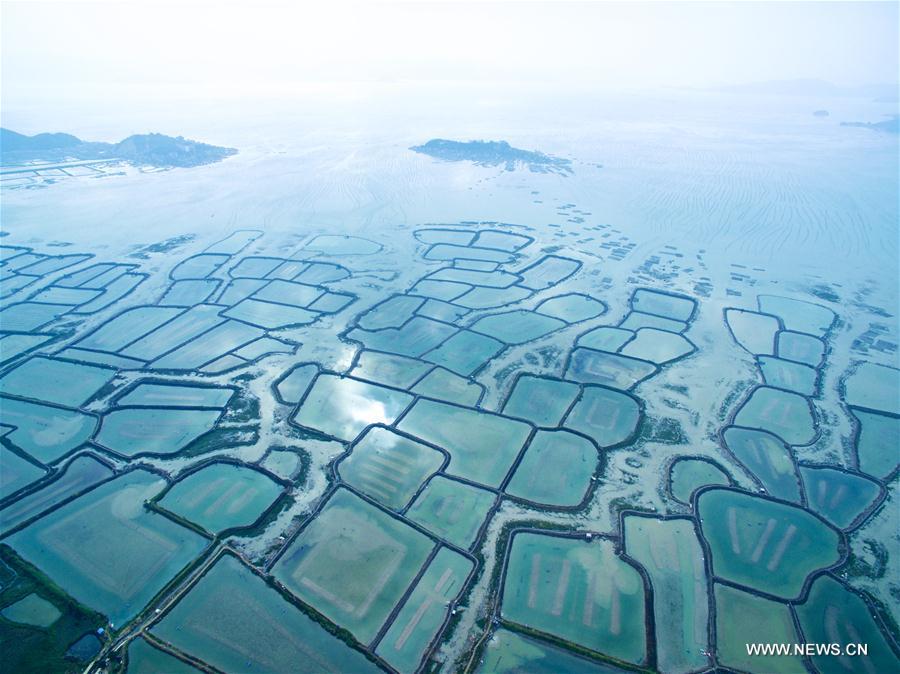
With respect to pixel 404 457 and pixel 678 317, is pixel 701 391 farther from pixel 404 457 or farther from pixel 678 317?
pixel 404 457

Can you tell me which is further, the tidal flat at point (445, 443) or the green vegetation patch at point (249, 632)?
the tidal flat at point (445, 443)

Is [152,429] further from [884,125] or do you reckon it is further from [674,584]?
[884,125]

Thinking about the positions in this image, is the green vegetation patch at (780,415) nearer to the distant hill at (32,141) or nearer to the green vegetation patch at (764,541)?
the green vegetation patch at (764,541)

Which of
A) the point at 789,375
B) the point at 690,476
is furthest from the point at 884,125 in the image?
the point at 690,476

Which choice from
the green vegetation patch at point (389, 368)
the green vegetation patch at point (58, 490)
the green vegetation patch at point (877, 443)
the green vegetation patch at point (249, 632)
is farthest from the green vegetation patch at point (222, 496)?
the green vegetation patch at point (877, 443)

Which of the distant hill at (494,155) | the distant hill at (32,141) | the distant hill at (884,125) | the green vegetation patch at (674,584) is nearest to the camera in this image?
the green vegetation patch at (674,584)

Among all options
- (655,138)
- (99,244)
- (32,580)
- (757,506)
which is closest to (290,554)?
(32,580)

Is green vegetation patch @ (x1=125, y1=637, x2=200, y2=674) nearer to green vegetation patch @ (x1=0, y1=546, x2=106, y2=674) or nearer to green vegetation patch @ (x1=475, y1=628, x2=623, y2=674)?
→ green vegetation patch @ (x1=0, y1=546, x2=106, y2=674)
